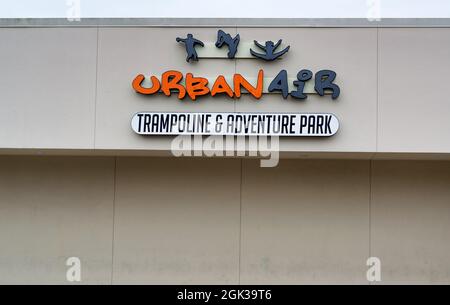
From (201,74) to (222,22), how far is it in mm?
1001

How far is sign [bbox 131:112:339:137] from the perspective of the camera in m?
10.7

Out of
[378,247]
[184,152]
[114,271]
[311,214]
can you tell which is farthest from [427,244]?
[114,271]

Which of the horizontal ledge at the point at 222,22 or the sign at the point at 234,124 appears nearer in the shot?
the sign at the point at 234,124

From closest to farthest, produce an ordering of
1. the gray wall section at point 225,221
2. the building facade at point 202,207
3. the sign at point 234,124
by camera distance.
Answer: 1. the sign at point 234,124
2. the building facade at point 202,207
3. the gray wall section at point 225,221

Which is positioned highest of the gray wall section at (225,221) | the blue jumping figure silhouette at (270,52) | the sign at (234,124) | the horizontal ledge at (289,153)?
the blue jumping figure silhouette at (270,52)

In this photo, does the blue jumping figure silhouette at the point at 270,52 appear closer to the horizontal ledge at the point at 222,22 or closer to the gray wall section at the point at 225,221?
the horizontal ledge at the point at 222,22

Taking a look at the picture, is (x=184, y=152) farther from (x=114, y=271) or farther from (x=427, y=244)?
(x=427, y=244)

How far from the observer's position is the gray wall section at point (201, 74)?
1069cm

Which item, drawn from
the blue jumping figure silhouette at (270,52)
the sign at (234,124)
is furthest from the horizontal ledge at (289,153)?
the blue jumping figure silhouette at (270,52)

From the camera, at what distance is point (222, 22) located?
11.0 metres

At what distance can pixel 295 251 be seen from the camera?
12000 mm

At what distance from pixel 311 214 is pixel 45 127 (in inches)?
204

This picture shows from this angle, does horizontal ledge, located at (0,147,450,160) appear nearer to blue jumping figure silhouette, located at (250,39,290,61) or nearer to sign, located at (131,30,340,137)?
sign, located at (131,30,340,137)

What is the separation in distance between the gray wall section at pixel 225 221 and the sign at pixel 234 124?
5.05 ft
